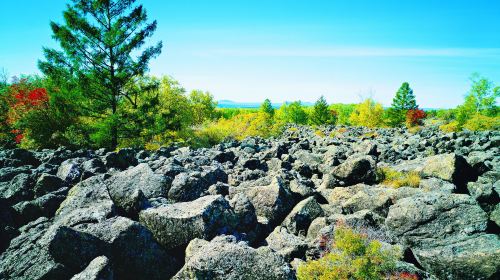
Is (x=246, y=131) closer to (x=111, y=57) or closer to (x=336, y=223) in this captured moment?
(x=111, y=57)

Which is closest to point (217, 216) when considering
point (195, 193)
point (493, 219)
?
point (195, 193)

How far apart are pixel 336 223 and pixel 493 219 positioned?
372cm

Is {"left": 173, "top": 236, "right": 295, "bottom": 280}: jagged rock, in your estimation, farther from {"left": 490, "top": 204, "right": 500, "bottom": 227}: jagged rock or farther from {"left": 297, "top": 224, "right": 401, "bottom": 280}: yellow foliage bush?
{"left": 490, "top": 204, "right": 500, "bottom": 227}: jagged rock

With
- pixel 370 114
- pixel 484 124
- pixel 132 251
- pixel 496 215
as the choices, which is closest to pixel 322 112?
pixel 370 114

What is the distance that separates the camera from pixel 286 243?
17.7 ft

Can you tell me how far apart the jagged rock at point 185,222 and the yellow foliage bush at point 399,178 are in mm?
6579

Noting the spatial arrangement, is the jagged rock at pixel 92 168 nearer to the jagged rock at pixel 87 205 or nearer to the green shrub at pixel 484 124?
the jagged rock at pixel 87 205

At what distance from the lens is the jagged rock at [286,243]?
491cm

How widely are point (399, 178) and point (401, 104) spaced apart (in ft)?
194

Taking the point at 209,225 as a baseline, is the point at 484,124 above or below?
below

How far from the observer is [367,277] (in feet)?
12.4

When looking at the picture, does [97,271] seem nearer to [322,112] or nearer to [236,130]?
[236,130]

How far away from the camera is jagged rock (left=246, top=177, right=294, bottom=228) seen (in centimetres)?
657

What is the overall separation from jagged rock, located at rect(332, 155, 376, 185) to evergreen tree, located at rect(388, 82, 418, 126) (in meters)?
57.6
